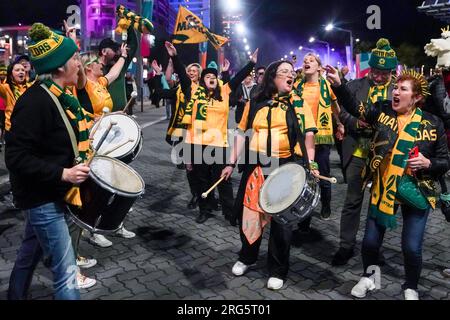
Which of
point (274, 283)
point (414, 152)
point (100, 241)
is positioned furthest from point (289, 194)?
point (100, 241)

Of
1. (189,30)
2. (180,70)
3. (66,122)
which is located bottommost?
(66,122)

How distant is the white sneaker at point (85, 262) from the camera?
188 inches

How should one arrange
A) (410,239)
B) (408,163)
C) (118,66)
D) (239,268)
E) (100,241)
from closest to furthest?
1. (408,163)
2. (410,239)
3. (239,268)
4. (100,241)
5. (118,66)

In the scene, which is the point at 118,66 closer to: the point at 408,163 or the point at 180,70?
the point at 180,70

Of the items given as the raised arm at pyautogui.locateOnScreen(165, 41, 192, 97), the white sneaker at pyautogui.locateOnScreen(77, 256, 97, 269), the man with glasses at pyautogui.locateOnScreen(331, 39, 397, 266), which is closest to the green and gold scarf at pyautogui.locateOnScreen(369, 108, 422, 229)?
the man with glasses at pyautogui.locateOnScreen(331, 39, 397, 266)

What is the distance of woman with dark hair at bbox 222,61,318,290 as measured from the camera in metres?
4.39

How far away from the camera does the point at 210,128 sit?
633 cm

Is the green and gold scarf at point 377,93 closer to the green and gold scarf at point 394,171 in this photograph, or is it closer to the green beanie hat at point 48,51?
the green and gold scarf at point 394,171

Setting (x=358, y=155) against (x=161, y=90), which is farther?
(x=161, y=90)

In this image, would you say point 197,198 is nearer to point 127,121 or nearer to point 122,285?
point 127,121

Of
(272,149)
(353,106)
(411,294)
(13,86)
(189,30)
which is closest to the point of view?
(411,294)

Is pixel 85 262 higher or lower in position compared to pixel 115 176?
lower

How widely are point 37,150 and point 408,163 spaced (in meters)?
2.80
